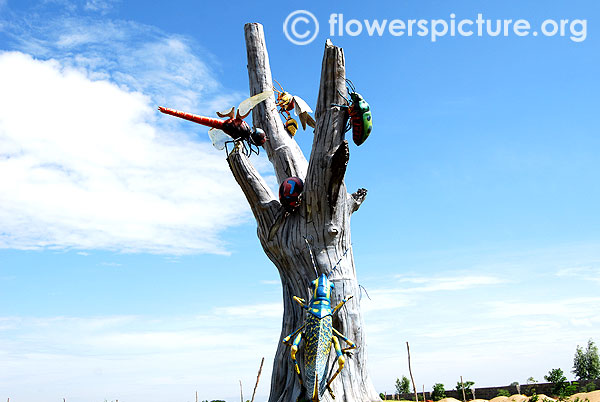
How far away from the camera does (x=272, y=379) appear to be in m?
7.36

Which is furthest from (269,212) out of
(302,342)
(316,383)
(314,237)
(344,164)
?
(316,383)

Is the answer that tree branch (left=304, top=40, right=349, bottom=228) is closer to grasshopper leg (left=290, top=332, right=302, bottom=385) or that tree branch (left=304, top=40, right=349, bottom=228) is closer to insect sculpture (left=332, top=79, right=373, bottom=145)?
insect sculpture (left=332, top=79, right=373, bottom=145)

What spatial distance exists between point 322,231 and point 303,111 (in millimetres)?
2791

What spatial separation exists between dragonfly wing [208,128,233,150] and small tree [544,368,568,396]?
12381mm

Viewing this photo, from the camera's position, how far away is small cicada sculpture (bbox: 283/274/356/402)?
6.28 m

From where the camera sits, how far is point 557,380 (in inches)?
680

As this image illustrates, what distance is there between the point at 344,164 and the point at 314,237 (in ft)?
3.46

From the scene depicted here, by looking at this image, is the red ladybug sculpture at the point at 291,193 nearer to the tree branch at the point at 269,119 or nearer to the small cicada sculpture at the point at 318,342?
the tree branch at the point at 269,119

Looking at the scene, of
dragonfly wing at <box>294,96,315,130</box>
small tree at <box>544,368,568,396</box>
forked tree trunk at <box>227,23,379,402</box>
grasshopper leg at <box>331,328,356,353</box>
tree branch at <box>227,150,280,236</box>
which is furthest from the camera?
small tree at <box>544,368,568,396</box>

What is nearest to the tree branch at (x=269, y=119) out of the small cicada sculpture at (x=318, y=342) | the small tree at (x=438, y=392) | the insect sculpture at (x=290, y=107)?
the insect sculpture at (x=290, y=107)

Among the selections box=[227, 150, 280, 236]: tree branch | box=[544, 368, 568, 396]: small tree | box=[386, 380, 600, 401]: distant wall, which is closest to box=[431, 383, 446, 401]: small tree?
box=[386, 380, 600, 401]: distant wall

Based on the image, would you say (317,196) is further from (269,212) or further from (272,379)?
(272,379)

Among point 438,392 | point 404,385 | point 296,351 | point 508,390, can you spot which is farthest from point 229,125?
point 404,385

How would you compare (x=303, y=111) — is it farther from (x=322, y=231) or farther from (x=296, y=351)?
(x=296, y=351)
